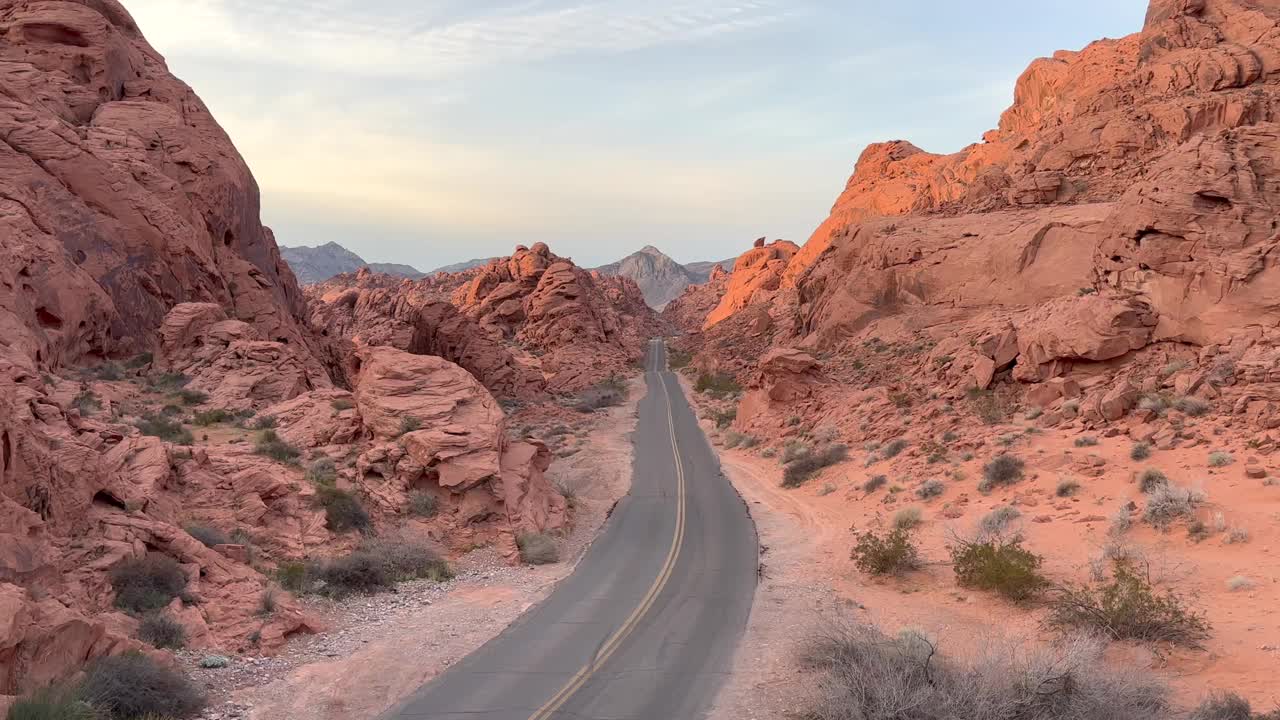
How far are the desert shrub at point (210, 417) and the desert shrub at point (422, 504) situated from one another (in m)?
7.36

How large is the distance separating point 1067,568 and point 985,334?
19885 millimetres

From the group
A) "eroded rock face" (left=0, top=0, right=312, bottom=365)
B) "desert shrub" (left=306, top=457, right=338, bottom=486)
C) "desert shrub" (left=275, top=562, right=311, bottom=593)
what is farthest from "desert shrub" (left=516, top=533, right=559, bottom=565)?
"eroded rock face" (left=0, top=0, right=312, bottom=365)

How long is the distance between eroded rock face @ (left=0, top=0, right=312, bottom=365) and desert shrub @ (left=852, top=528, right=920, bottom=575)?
22.2 meters

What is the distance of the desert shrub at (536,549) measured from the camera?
20.2m

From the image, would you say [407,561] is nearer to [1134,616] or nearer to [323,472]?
[323,472]

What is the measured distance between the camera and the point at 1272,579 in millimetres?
13328

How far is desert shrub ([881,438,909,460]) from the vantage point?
92.6ft

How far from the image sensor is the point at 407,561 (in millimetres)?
18125

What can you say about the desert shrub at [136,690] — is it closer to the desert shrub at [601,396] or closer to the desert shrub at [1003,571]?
the desert shrub at [1003,571]

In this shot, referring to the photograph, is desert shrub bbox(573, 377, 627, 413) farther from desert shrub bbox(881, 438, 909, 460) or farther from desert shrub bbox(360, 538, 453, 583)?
desert shrub bbox(360, 538, 453, 583)

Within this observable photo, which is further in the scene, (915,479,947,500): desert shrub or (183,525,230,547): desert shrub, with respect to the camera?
(915,479,947,500): desert shrub

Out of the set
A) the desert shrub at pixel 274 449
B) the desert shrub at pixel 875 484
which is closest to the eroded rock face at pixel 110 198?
the desert shrub at pixel 274 449

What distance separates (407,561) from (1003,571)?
12.5m

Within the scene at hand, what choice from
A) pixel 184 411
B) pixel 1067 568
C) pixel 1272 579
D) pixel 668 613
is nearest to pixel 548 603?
pixel 668 613
